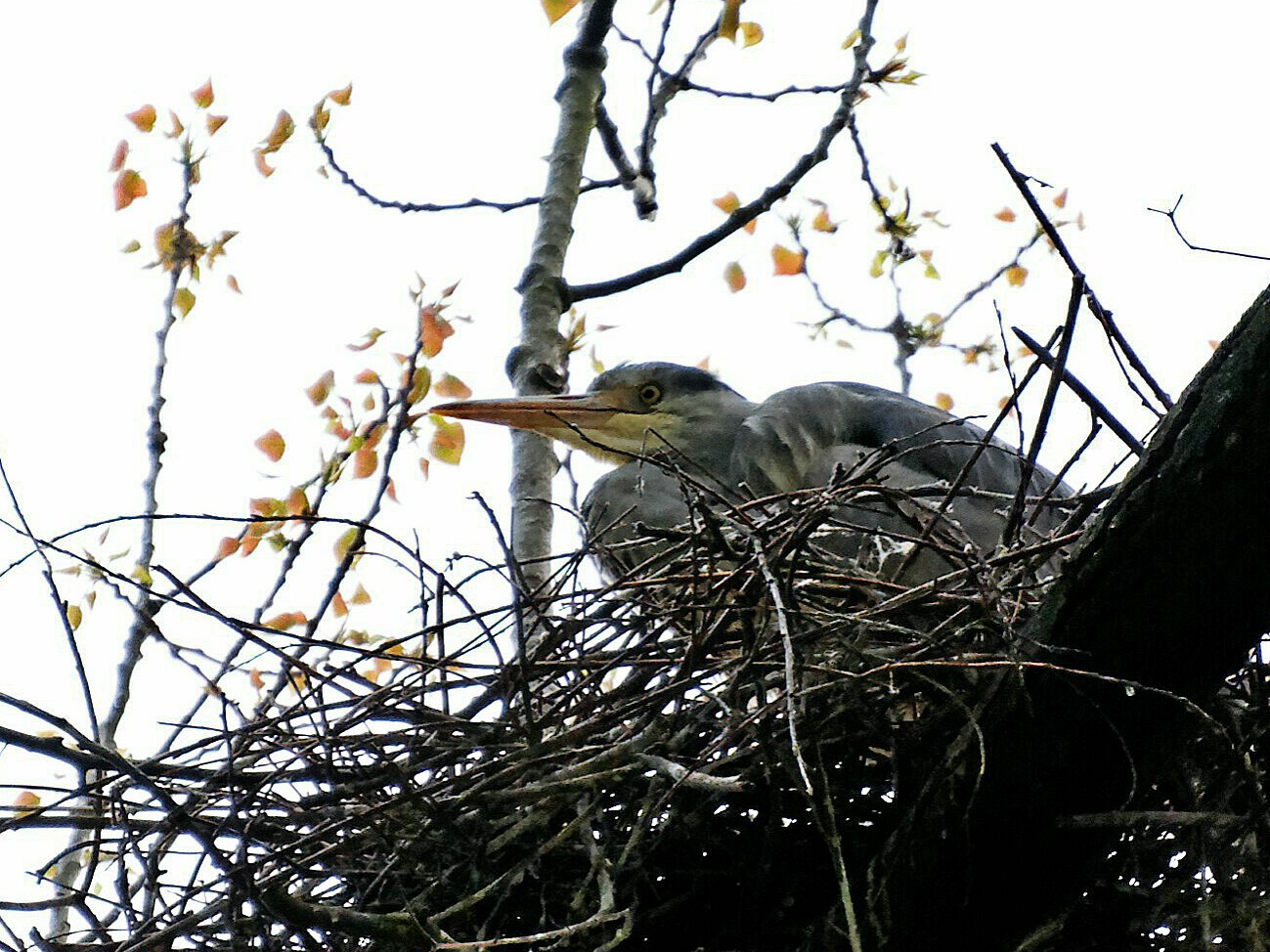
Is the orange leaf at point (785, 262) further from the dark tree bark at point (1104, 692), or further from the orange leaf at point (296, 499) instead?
the dark tree bark at point (1104, 692)

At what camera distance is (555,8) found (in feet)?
11.4

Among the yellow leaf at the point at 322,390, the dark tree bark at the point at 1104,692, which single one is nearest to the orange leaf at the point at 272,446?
the yellow leaf at the point at 322,390

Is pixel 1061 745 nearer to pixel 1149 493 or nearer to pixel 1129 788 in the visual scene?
pixel 1129 788

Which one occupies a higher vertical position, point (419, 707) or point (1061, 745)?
point (419, 707)

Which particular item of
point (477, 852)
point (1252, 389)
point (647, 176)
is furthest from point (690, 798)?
point (647, 176)

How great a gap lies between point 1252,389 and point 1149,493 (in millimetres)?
148

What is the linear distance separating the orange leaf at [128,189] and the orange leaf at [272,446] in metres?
0.70

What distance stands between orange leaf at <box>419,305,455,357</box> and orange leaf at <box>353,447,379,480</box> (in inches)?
12.0

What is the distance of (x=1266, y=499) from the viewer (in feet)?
4.80

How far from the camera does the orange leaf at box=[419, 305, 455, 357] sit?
11.2 ft

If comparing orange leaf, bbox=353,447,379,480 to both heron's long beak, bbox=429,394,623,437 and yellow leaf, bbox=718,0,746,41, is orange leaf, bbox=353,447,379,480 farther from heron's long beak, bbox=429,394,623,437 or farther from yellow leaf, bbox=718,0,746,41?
yellow leaf, bbox=718,0,746,41

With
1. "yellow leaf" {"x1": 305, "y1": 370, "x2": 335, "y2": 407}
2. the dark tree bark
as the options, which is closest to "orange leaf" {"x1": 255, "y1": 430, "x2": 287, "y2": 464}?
"yellow leaf" {"x1": 305, "y1": 370, "x2": 335, "y2": 407}

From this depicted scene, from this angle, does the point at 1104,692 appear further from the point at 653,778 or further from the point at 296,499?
the point at 296,499

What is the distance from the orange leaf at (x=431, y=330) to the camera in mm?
3400
